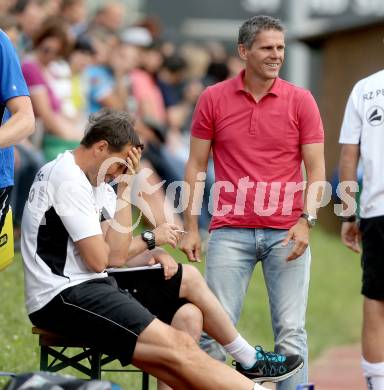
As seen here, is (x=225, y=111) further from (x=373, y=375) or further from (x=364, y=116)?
(x=373, y=375)

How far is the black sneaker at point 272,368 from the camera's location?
287 inches

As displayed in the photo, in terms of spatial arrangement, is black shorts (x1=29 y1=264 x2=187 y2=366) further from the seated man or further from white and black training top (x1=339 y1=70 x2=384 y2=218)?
white and black training top (x1=339 y1=70 x2=384 y2=218)

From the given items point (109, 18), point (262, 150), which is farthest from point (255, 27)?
point (109, 18)

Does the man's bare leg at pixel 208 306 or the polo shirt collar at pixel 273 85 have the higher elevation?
the polo shirt collar at pixel 273 85

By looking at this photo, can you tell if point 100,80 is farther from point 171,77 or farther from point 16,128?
point 16,128

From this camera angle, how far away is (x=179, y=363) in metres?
6.59

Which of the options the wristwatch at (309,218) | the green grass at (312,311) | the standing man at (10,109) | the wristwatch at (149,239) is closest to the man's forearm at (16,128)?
the standing man at (10,109)

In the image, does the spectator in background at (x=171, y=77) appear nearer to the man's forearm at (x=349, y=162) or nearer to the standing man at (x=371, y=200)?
the man's forearm at (x=349, y=162)

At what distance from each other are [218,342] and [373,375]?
0.91 metres

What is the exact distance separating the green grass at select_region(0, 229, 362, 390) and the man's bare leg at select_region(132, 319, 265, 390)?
1671 millimetres

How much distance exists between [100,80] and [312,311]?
3.43 meters

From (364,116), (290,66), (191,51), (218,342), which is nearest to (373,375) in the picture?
(218,342)

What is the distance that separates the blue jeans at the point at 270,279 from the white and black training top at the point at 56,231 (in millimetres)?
942

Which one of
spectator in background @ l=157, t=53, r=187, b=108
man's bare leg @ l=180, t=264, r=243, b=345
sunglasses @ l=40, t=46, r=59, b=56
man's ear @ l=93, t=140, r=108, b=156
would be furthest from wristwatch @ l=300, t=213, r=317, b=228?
spectator in background @ l=157, t=53, r=187, b=108
